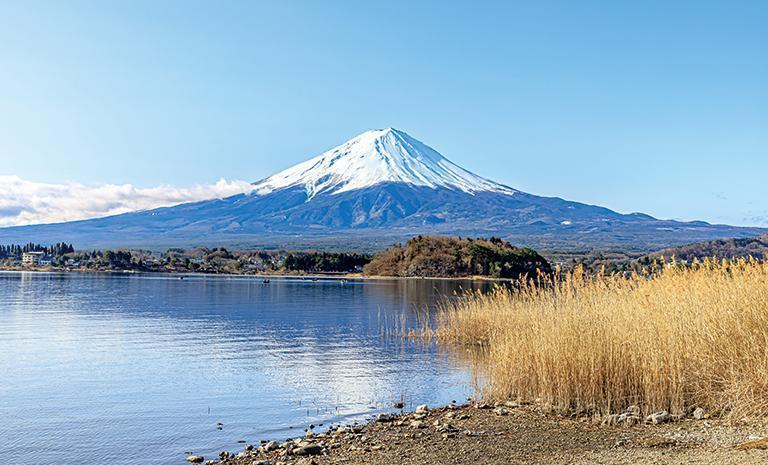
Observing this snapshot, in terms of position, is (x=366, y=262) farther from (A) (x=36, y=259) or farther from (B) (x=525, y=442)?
(B) (x=525, y=442)

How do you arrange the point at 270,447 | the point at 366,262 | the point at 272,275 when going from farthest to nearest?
the point at 366,262 → the point at 272,275 → the point at 270,447

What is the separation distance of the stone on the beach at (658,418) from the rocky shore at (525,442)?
0.01 metres

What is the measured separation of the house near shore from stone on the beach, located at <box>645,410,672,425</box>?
374ft

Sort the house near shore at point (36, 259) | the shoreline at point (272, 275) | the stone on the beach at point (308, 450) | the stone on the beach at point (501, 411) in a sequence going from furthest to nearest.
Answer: the house near shore at point (36, 259), the shoreline at point (272, 275), the stone on the beach at point (501, 411), the stone on the beach at point (308, 450)

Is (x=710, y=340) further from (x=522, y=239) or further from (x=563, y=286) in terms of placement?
(x=522, y=239)

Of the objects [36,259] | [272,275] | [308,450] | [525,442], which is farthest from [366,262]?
[525,442]

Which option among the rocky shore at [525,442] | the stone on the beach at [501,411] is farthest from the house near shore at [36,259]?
the rocky shore at [525,442]

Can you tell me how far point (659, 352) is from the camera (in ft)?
34.4

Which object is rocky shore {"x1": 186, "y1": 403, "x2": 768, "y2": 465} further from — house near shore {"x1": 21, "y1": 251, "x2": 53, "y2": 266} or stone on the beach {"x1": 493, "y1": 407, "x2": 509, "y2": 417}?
house near shore {"x1": 21, "y1": 251, "x2": 53, "y2": 266}

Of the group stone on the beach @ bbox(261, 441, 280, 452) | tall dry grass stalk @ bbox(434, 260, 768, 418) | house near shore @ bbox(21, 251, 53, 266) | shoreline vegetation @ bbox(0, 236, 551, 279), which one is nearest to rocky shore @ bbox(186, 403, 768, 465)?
stone on the beach @ bbox(261, 441, 280, 452)

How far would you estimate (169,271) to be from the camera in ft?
327

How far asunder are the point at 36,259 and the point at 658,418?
4764 inches

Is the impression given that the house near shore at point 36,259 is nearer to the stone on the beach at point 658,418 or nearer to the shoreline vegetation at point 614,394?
the shoreline vegetation at point 614,394

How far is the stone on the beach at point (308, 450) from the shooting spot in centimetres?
964
